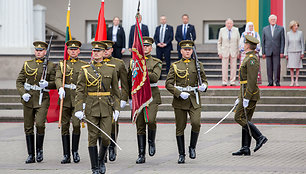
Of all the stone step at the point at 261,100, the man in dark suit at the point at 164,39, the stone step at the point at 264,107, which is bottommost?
the stone step at the point at 264,107

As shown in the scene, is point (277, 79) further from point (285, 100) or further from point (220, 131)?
point (220, 131)

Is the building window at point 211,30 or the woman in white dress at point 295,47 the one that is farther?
the building window at point 211,30

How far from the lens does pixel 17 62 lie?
22.6m

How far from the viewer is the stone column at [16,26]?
73.9 ft

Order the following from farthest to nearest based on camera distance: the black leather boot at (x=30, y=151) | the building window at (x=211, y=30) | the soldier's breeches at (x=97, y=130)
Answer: the building window at (x=211, y=30), the black leather boot at (x=30, y=151), the soldier's breeches at (x=97, y=130)

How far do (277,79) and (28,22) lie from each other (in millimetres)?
8842

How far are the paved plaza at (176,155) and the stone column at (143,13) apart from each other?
27.0 feet

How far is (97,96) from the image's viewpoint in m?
9.38

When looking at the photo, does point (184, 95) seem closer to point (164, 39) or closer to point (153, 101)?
point (153, 101)

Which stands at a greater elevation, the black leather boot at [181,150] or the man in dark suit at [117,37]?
the man in dark suit at [117,37]

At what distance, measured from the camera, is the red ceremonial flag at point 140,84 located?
34.8 feet

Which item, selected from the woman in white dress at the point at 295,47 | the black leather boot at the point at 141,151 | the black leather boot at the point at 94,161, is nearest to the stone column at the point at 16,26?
the woman in white dress at the point at 295,47

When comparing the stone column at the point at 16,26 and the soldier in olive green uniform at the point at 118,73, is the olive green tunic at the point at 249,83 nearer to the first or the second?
the soldier in olive green uniform at the point at 118,73

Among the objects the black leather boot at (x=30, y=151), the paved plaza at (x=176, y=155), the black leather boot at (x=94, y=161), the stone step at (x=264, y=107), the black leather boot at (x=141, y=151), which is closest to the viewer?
the black leather boot at (x=94, y=161)
